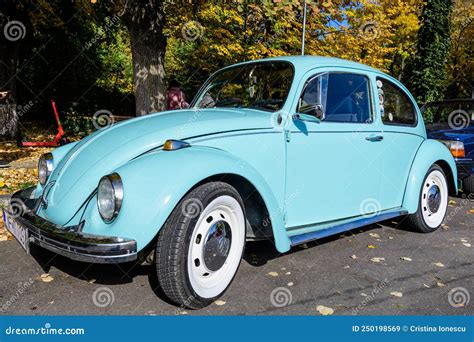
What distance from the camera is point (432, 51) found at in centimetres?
2077

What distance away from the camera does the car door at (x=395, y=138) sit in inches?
173

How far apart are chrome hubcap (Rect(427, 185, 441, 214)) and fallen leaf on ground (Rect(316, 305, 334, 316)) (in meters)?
2.67

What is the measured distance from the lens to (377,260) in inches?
158

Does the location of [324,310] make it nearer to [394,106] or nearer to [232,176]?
[232,176]

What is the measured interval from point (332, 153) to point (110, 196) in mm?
2036

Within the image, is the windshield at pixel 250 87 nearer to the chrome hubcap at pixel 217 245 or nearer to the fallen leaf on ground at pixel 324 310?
the chrome hubcap at pixel 217 245

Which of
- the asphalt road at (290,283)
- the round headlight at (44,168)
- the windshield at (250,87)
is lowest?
Answer: the asphalt road at (290,283)

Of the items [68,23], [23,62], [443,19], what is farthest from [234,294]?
[443,19]

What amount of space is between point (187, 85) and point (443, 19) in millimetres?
14175

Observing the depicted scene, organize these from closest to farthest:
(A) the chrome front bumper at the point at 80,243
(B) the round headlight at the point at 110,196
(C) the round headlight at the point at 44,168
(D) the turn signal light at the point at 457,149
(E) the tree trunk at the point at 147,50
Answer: (A) the chrome front bumper at the point at 80,243 → (B) the round headlight at the point at 110,196 → (C) the round headlight at the point at 44,168 → (D) the turn signal light at the point at 457,149 → (E) the tree trunk at the point at 147,50

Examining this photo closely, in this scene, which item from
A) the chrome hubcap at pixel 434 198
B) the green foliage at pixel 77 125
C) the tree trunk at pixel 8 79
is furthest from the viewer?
the green foliage at pixel 77 125

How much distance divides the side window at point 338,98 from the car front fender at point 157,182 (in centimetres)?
114

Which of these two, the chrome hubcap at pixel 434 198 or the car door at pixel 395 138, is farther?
the chrome hubcap at pixel 434 198

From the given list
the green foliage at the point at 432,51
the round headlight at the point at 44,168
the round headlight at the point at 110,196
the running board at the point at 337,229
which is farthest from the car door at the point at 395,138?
the green foliage at the point at 432,51
